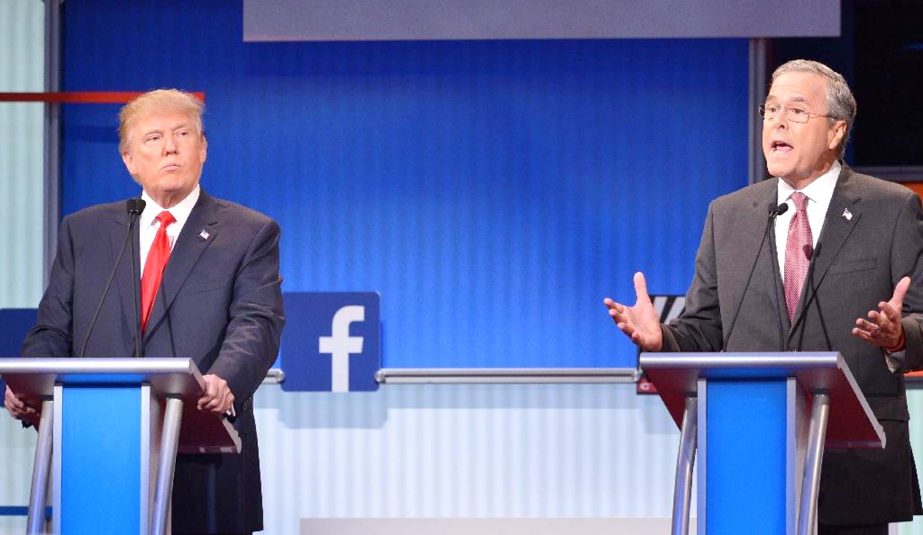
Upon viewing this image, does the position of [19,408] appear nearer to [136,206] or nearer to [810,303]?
[136,206]

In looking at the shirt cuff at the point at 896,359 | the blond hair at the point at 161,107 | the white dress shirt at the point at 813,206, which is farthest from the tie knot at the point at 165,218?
the shirt cuff at the point at 896,359

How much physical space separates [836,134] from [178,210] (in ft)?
5.14

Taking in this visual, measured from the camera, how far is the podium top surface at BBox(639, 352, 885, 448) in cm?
240

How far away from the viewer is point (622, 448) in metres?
5.39

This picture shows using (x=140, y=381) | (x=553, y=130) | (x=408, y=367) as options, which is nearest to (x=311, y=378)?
(x=408, y=367)

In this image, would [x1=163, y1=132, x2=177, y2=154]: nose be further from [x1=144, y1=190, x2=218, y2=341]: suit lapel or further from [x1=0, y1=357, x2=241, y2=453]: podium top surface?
[x1=0, y1=357, x2=241, y2=453]: podium top surface

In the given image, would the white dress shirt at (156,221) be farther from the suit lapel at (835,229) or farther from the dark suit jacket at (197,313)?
the suit lapel at (835,229)

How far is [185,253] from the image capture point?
335 cm

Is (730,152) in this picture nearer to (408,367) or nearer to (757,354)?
(408,367)

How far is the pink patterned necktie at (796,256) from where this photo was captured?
3.07 meters

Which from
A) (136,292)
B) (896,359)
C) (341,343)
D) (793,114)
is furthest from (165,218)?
(341,343)

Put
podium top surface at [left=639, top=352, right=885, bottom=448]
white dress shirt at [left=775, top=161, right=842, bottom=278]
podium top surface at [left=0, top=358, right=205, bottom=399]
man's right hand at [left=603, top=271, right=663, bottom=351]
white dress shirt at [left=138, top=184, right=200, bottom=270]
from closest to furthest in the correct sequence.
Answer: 1. podium top surface at [left=639, top=352, right=885, bottom=448]
2. podium top surface at [left=0, top=358, right=205, bottom=399]
3. man's right hand at [left=603, top=271, right=663, bottom=351]
4. white dress shirt at [left=775, top=161, right=842, bottom=278]
5. white dress shirt at [left=138, top=184, right=200, bottom=270]

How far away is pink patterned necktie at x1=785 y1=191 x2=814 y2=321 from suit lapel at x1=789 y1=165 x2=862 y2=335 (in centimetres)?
2

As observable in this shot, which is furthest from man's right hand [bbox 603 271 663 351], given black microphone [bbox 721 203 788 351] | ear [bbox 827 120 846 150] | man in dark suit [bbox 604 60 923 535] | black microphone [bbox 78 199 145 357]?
black microphone [bbox 78 199 145 357]
